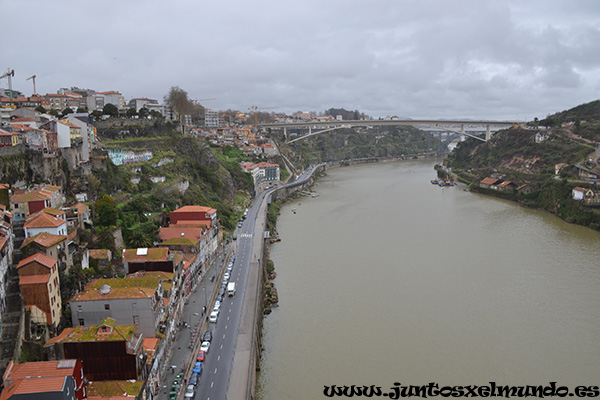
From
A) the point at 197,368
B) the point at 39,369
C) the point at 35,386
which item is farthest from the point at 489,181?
the point at 35,386

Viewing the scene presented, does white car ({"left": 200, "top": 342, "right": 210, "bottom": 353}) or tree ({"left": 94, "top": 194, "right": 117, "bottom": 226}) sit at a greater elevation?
tree ({"left": 94, "top": 194, "right": 117, "bottom": 226})

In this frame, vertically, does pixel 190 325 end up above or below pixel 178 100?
below

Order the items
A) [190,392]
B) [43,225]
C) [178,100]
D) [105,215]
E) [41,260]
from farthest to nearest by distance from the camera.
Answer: [178,100]
[105,215]
[43,225]
[41,260]
[190,392]


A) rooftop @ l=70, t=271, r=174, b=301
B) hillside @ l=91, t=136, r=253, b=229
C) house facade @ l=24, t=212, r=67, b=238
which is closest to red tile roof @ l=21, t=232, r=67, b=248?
house facade @ l=24, t=212, r=67, b=238

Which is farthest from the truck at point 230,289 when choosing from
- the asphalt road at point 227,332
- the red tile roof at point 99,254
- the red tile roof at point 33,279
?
the red tile roof at point 33,279

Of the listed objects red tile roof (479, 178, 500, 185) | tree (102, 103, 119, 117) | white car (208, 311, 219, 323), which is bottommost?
white car (208, 311, 219, 323)

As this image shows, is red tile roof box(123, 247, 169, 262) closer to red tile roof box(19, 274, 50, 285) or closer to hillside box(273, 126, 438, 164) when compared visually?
red tile roof box(19, 274, 50, 285)

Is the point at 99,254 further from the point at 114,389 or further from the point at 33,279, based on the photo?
the point at 114,389

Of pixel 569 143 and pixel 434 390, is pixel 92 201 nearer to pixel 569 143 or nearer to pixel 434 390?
pixel 434 390

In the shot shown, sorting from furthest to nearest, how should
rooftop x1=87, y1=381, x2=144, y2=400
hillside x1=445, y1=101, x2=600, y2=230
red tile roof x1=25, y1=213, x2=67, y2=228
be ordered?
1. hillside x1=445, y1=101, x2=600, y2=230
2. red tile roof x1=25, y1=213, x2=67, y2=228
3. rooftop x1=87, y1=381, x2=144, y2=400
